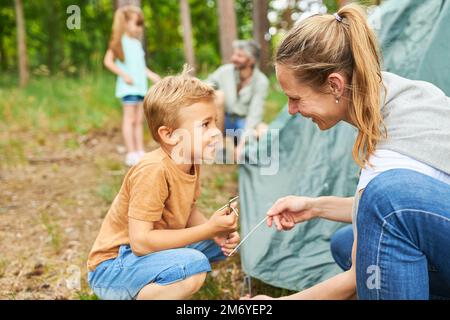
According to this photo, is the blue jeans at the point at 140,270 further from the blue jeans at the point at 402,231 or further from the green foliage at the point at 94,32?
the green foliage at the point at 94,32

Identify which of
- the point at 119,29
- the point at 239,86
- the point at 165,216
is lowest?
the point at 165,216

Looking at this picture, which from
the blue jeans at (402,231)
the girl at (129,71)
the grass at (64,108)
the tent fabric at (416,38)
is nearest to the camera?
the blue jeans at (402,231)

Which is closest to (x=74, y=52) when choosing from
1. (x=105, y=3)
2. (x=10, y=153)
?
(x=105, y=3)

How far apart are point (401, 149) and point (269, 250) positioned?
0.98 metres

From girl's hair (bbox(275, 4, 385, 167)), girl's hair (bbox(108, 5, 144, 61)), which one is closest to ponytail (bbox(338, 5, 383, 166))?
girl's hair (bbox(275, 4, 385, 167))

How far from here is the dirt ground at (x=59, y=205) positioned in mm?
2207

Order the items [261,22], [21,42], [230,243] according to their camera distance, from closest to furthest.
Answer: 1. [230,243]
2. [21,42]
3. [261,22]

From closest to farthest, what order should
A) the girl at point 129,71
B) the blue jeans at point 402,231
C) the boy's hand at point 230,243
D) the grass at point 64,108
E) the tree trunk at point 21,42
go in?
the blue jeans at point 402,231, the boy's hand at point 230,243, the girl at point 129,71, the grass at point 64,108, the tree trunk at point 21,42

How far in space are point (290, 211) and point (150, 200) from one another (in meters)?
0.47

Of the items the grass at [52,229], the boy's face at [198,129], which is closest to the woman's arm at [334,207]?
the boy's face at [198,129]

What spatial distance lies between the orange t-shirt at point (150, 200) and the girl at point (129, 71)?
2.20 m

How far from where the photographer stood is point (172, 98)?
5.21ft

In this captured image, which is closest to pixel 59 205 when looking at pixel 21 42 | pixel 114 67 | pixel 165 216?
pixel 114 67

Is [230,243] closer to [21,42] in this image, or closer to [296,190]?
[296,190]
